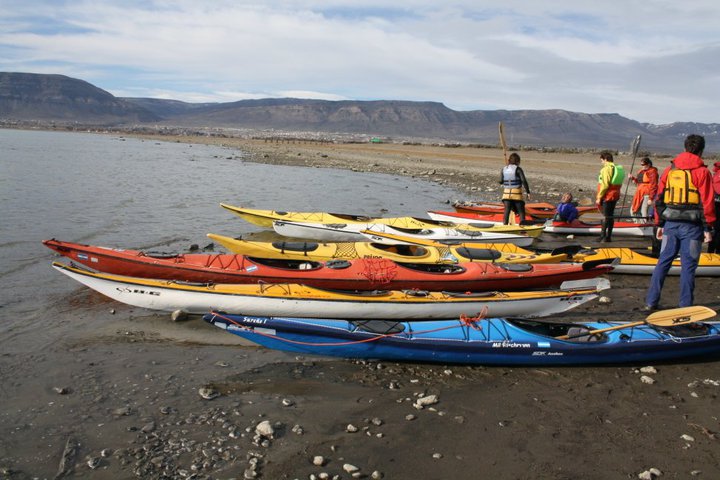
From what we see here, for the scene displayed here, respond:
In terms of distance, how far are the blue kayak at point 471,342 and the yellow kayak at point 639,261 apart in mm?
3611

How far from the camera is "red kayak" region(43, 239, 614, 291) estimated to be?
25.2 ft

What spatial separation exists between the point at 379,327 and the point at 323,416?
1.27 metres

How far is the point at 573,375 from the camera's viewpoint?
545 cm

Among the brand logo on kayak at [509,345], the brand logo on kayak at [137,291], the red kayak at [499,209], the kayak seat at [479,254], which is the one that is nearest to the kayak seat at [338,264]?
the kayak seat at [479,254]

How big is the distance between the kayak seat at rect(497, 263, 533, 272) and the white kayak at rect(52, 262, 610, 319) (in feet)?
3.50

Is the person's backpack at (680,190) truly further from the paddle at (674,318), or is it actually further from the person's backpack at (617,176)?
the person's backpack at (617,176)

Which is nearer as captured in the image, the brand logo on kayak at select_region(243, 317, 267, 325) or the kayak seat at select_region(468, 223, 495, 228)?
the brand logo on kayak at select_region(243, 317, 267, 325)

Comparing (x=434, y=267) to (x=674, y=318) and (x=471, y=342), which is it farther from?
(x=674, y=318)

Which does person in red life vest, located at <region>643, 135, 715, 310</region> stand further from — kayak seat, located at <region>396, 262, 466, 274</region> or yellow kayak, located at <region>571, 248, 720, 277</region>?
kayak seat, located at <region>396, 262, 466, 274</region>

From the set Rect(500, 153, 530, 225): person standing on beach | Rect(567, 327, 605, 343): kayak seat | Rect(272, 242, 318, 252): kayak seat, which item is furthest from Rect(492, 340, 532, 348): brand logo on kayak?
Rect(500, 153, 530, 225): person standing on beach

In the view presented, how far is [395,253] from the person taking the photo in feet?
29.6

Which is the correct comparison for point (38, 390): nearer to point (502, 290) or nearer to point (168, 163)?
point (502, 290)

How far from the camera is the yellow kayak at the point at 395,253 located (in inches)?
337

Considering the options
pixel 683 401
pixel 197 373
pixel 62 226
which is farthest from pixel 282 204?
pixel 683 401
